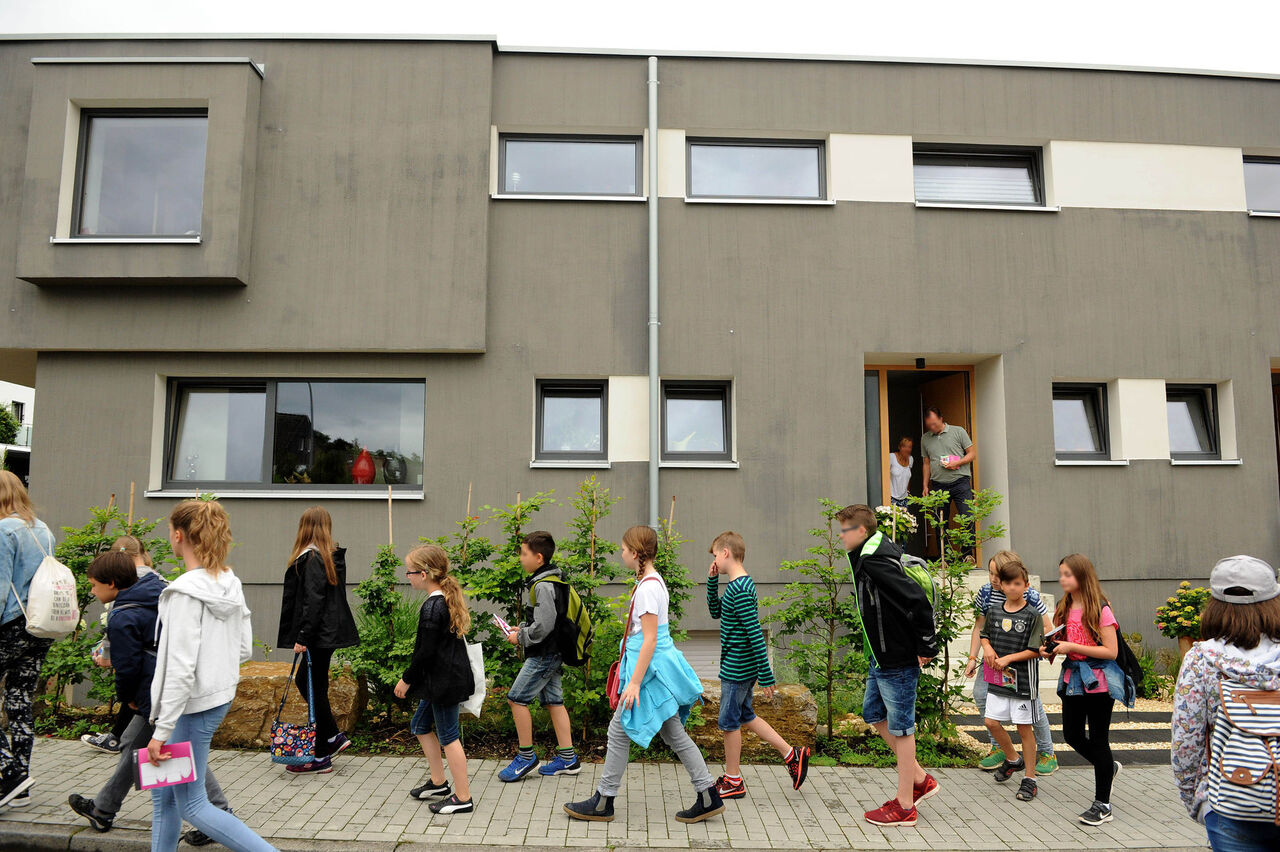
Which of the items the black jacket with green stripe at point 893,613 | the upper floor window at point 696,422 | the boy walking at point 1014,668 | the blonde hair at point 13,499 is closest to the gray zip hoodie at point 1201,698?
the black jacket with green stripe at point 893,613

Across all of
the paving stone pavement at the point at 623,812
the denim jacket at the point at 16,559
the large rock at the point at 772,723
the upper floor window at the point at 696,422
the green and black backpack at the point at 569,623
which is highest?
the upper floor window at the point at 696,422

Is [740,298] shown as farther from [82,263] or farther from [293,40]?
[82,263]

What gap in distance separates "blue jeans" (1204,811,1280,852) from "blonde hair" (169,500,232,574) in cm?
441

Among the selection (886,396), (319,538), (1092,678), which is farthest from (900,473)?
(319,538)

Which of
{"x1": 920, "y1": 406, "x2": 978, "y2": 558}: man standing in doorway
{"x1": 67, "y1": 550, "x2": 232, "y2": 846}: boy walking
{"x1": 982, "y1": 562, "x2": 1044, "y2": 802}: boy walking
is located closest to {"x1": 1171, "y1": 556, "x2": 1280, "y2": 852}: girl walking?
{"x1": 982, "y1": 562, "x2": 1044, "y2": 802}: boy walking

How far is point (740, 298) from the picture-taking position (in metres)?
9.98

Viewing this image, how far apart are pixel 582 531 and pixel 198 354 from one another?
5.78 meters

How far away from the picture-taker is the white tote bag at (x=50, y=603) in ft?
16.0

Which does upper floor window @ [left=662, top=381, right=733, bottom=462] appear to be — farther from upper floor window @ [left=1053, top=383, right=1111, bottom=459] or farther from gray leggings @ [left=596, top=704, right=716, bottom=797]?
gray leggings @ [left=596, top=704, right=716, bottom=797]

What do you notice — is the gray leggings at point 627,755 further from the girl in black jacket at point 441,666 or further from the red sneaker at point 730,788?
the girl in black jacket at point 441,666

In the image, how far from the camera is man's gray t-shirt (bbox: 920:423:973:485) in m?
10.2

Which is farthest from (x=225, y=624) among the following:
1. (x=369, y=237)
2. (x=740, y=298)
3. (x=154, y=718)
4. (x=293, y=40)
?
(x=293, y=40)

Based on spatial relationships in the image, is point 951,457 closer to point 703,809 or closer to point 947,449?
point 947,449

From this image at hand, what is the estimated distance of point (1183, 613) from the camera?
8.78 m
